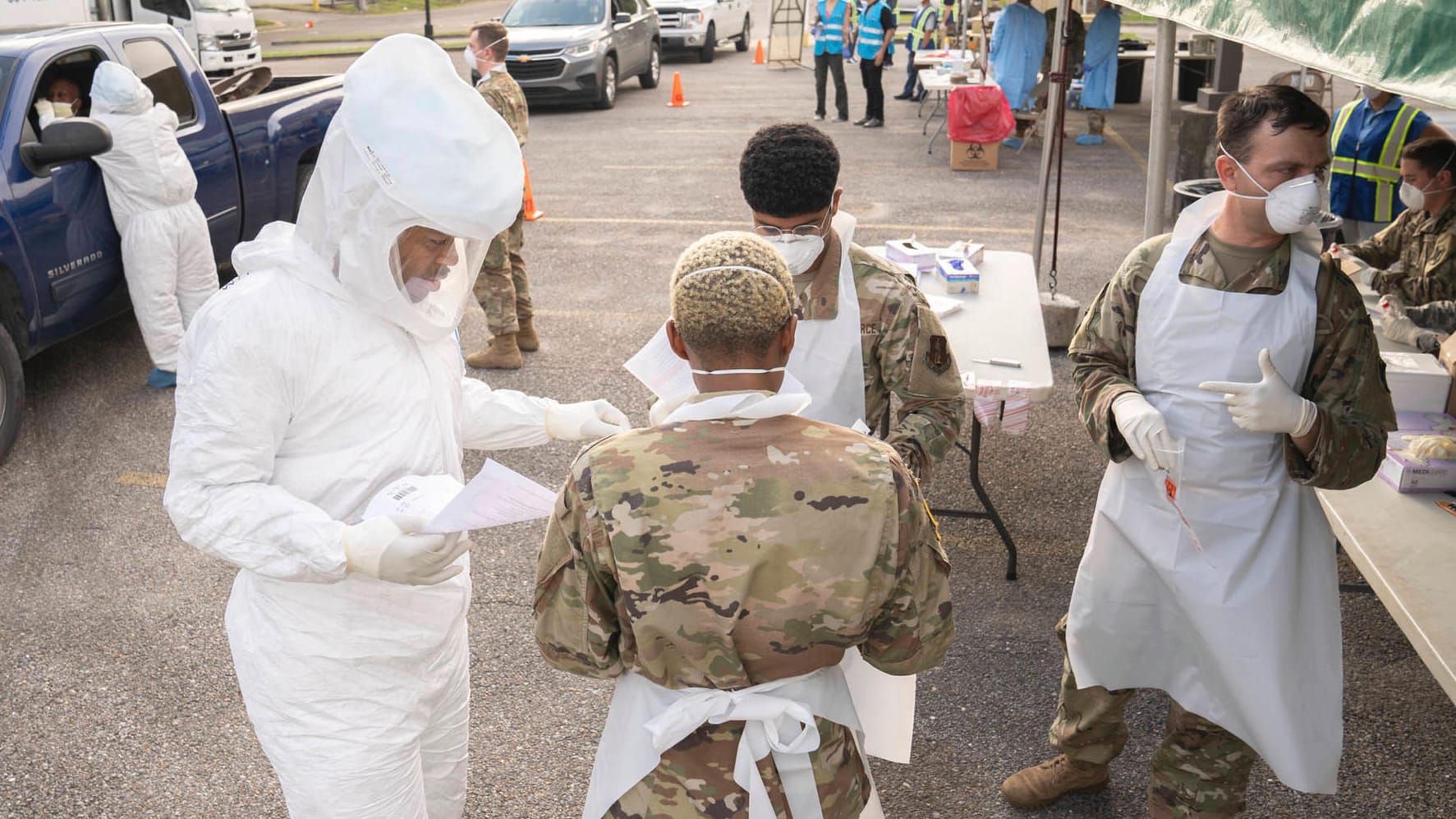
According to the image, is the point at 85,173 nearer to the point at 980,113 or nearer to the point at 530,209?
the point at 530,209

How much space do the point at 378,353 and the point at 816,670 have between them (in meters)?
1.09

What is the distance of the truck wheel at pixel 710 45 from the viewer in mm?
21859

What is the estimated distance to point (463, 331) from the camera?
8109 millimetres

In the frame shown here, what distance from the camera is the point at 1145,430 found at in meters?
2.90

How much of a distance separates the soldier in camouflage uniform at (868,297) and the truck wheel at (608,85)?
46.3 ft

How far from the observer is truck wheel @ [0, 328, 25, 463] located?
5910 millimetres

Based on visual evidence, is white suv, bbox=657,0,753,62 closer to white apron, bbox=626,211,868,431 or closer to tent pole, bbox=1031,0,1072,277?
tent pole, bbox=1031,0,1072,277

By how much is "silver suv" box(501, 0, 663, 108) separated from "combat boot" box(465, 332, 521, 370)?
9.09 m

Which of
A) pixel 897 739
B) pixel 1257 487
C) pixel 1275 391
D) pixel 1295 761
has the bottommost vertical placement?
pixel 1295 761

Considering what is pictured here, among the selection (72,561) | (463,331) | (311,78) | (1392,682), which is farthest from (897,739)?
(311,78)

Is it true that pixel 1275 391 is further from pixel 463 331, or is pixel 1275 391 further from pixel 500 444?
pixel 463 331

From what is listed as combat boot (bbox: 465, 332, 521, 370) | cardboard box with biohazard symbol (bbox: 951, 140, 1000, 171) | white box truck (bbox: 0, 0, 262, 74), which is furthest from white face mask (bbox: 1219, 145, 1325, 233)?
white box truck (bbox: 0, 0, 262, 74)

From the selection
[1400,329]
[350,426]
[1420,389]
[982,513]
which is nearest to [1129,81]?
[1400,329]

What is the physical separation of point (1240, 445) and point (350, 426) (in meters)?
2.11
